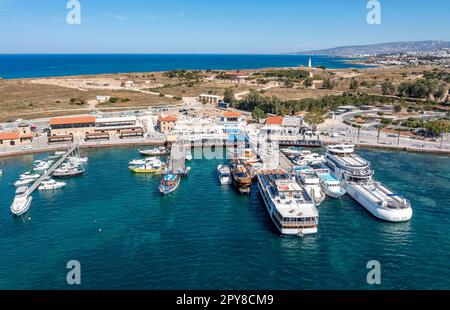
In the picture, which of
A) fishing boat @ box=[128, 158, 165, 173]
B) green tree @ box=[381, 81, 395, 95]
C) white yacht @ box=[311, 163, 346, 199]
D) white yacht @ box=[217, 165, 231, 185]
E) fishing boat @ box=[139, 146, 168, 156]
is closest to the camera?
white yacht @ box=[311, 163, 346, 199]

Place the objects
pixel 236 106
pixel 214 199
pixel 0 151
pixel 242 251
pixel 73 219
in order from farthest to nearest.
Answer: pixel 236 106 → pixel 0 151 → pixel 214 199 → pixel 73 219 → pixel 242 251

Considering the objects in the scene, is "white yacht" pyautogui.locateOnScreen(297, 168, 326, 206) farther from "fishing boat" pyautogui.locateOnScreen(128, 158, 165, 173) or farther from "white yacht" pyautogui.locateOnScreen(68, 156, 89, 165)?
"white yacht" pyautogui.locateOnScreen(68, 156, 89, 165)

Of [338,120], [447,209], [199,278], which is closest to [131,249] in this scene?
[199,278]

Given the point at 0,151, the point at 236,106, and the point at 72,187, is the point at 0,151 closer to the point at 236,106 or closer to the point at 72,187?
the point at 72,187

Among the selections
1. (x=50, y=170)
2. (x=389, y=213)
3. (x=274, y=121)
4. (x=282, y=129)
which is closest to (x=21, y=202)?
(x=50, y=170)

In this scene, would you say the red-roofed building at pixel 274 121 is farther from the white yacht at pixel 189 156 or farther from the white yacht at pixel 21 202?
the white yacht at pixel 21 202

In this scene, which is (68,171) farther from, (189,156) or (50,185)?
(189,156)

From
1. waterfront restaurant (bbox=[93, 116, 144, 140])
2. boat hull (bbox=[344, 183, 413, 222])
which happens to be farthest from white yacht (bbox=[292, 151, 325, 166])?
waterfront restaurant (bbox=[93, 116, 144, 140])
